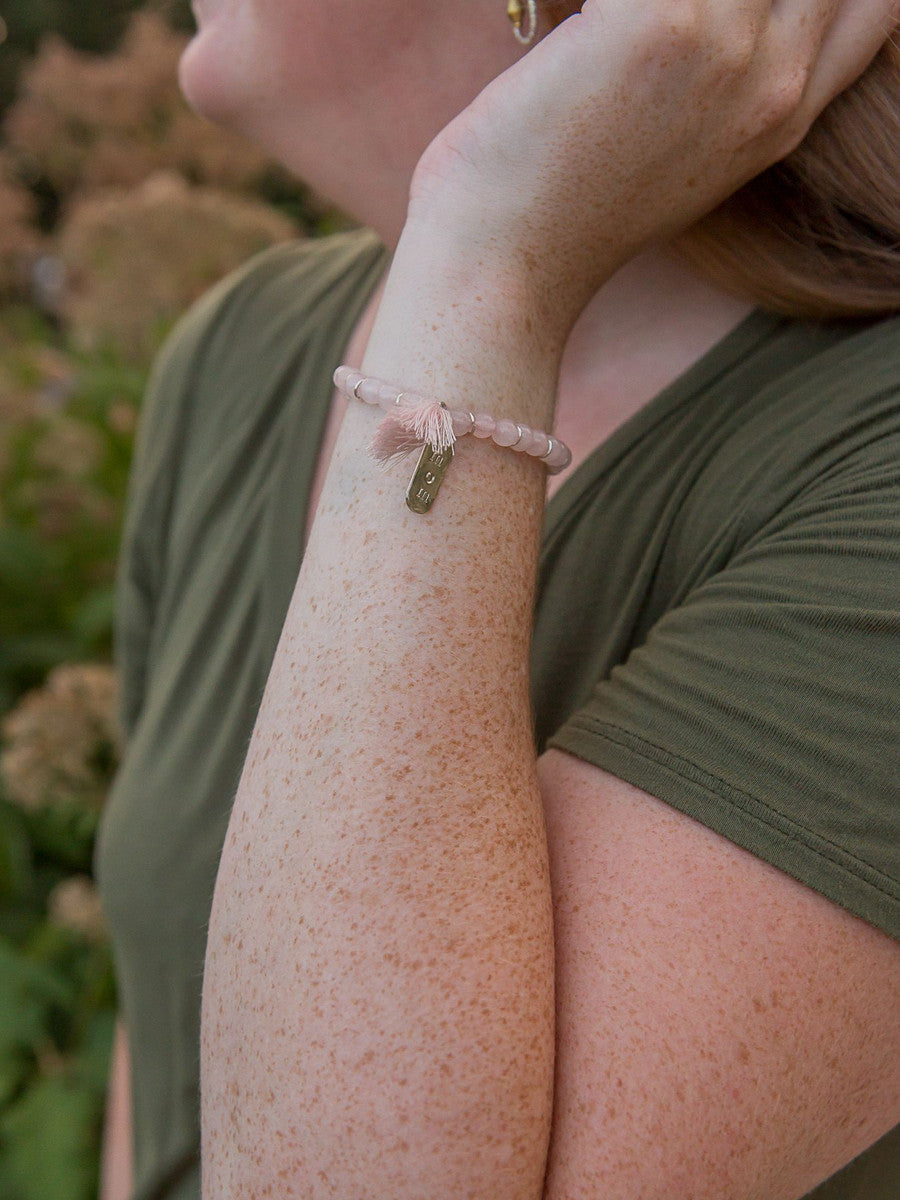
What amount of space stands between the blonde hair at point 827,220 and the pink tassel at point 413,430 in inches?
17.7

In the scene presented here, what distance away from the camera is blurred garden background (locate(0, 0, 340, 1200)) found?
1927mm

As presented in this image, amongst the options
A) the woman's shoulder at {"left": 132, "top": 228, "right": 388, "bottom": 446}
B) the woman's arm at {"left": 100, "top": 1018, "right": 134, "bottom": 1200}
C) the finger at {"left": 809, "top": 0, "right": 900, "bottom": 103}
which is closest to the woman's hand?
the finger at {"left": 809, "top": 0, "right": 900, "bottom": 103}

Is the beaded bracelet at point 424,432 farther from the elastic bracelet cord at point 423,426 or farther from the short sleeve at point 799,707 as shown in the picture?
the short sleeve at point 799,707

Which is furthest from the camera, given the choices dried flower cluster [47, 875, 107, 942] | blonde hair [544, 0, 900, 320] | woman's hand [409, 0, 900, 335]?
dried flower cluster [47, 875, 107, 942]

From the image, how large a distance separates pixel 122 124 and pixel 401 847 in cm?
293

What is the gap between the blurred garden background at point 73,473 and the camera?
6.32ft

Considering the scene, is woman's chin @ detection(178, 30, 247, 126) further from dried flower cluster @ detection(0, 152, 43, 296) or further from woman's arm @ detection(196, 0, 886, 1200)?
dried flower cluster @ detection(0, 152, 43, 296)

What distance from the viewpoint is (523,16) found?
103cm

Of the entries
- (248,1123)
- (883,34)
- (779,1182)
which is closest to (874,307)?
(883,34)

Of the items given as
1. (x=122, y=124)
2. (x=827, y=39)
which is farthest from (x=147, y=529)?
(x=122, y=124)

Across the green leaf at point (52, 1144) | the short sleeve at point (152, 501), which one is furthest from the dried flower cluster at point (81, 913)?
the short sleeve at point (152, 501)

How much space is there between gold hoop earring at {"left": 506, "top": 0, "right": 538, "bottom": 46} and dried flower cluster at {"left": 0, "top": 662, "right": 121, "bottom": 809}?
134cm

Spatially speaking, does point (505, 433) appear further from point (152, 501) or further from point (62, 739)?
point (62, 739)

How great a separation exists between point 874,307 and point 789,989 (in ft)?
2.14
